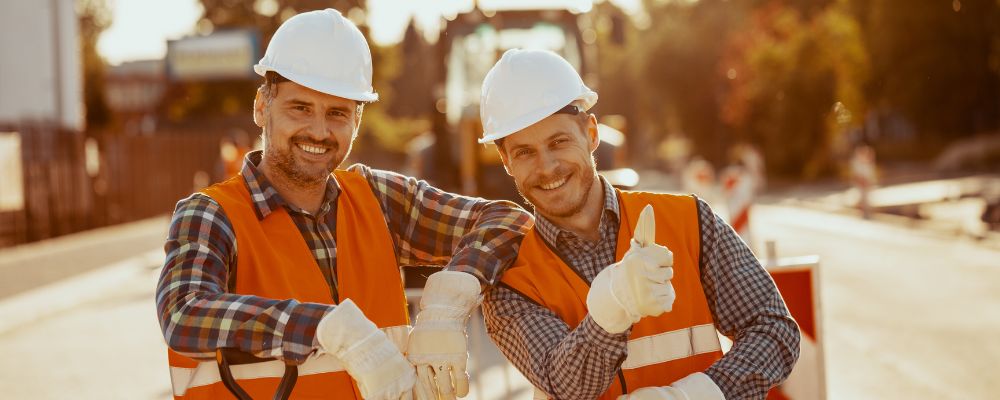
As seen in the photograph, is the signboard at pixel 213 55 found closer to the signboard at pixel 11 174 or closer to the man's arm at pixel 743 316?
the signboard at pixel 11 174

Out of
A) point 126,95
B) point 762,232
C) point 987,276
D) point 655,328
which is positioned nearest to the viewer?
point 655,328

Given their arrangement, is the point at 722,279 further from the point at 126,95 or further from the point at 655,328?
the point at 126,95

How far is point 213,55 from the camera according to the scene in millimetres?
50438

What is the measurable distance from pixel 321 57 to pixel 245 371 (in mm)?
955

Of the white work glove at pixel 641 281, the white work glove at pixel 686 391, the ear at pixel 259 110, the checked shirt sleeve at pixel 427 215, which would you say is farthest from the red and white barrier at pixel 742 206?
the white work glove at pixel 641 281

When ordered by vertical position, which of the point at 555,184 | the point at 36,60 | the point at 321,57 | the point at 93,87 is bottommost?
the point at 555,184

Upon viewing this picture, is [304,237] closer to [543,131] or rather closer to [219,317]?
[219,317]

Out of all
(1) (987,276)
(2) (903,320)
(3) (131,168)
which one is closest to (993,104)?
(3) (131,168)

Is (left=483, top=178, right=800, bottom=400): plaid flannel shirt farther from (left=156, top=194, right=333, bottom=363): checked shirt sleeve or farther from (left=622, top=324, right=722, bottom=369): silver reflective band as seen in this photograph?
(left=156, top=194, right=333, bottom=363): checked shirt sleeve

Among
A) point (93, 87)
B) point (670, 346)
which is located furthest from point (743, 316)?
point (93, 87)

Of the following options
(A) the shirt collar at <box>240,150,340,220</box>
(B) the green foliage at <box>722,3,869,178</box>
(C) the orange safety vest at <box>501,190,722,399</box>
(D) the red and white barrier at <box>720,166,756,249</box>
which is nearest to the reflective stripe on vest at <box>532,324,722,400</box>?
(C) the orange safety vest at <box>501,190,722,399</box>

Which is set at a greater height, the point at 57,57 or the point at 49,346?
the point at 57,57

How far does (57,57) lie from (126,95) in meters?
63.6

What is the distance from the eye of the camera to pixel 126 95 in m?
93.2
